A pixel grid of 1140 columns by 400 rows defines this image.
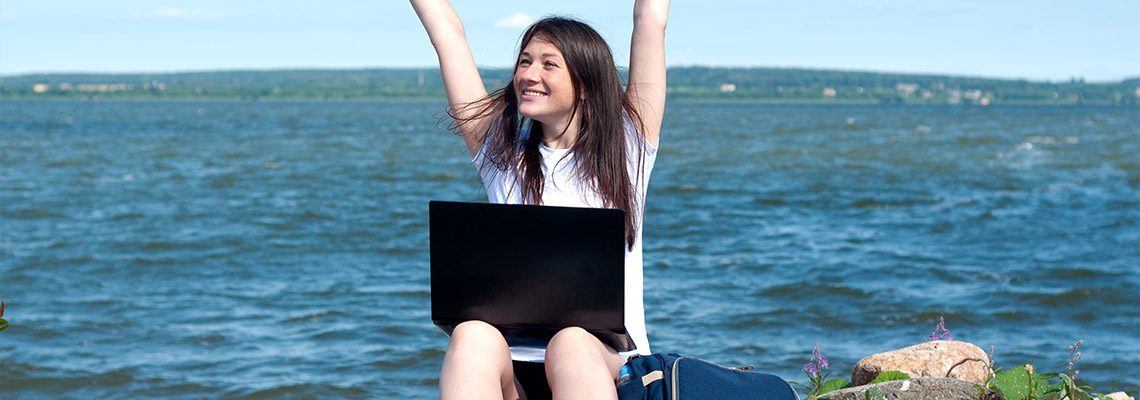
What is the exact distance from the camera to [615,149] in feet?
11.5

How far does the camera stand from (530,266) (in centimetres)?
320

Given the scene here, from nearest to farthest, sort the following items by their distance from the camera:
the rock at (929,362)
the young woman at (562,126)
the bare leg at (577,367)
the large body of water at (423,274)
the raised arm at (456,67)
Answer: the bare leg at (577,367) < the young woman at (562,126) < the raised arm at (456,67) < the rock at (929,362) < the large body of water at (423,274)

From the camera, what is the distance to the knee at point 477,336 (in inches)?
126

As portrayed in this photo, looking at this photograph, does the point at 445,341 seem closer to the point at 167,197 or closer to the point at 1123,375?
the point at 1123,375

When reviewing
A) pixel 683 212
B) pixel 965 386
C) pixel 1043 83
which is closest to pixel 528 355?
pixel 965 386

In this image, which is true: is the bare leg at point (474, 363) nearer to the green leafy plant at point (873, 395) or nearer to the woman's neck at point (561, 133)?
the woman's neck at point (561, 133)

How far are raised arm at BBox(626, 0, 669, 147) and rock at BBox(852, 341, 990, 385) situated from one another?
2.13 metres

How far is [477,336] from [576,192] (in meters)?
0.54

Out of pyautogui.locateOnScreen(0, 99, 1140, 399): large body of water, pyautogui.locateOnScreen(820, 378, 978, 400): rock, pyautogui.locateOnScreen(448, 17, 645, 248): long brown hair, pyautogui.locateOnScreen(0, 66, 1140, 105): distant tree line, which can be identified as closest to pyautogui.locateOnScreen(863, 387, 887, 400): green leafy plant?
pyautogui.locateOnScreen(820, 378, 978, 400): rock

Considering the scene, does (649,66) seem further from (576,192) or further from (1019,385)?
(1019,385)

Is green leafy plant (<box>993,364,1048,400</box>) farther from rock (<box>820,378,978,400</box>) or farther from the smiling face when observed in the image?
the smiling face

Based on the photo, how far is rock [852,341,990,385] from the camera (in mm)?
5320

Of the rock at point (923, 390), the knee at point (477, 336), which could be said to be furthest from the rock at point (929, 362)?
the knee at point (477, 336)

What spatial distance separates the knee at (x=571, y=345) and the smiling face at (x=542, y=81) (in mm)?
633
